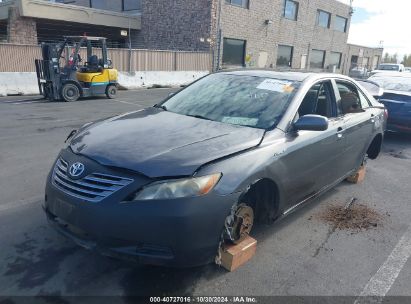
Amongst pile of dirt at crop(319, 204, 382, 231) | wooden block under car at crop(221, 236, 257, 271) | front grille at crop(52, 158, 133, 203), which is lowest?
pile of dirt at crop(319, 204, 382, 231)

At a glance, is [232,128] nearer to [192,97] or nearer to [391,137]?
[192,97]

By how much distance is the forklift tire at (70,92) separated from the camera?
40.2ft

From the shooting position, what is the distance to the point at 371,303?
8.59 ft

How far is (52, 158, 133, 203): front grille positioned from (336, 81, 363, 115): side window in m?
3.01

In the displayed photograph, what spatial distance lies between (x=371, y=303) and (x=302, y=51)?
104 ft

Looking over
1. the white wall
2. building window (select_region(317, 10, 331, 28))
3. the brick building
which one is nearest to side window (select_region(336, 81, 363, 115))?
Answer: the white wall

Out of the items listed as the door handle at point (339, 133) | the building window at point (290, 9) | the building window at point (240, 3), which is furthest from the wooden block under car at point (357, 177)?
the building window at point (290, 9)

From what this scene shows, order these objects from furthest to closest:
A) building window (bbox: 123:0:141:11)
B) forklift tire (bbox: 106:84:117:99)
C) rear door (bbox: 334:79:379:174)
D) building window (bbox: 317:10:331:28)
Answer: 1. building window (bbox: 317:10:331:28)
2. building window (bbox: 123:0:141:11)
3. forklift tire (bbox: 106:84:117:99)
4. rear door (bbox: 334:79:379:174)

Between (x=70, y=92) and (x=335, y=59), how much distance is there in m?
32.7

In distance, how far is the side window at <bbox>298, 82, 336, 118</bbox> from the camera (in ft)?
12.3

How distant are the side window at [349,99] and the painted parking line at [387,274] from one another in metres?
1.65

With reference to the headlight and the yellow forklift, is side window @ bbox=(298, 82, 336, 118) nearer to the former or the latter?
the headlight

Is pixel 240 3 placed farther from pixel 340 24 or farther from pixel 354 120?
pixel 354 120

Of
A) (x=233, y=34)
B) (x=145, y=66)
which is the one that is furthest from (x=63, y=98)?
(x=233, y=34)
